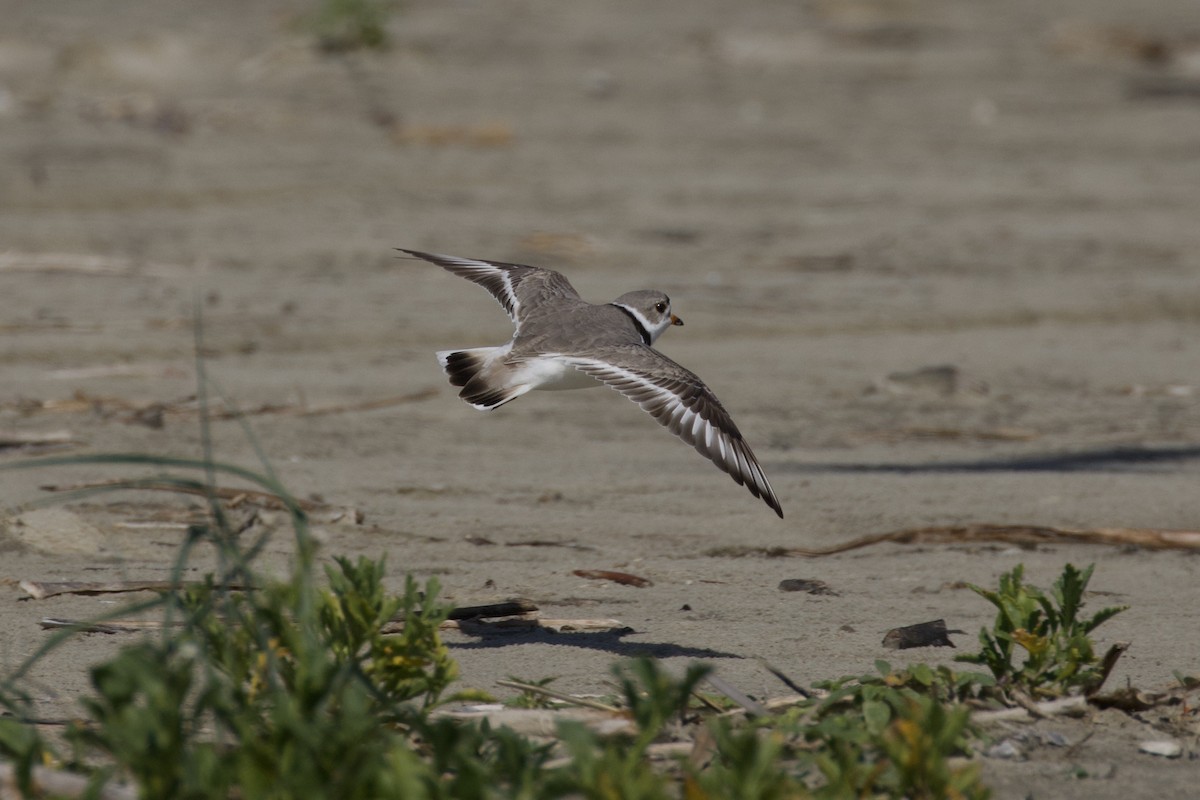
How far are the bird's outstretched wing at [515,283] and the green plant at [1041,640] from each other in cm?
291

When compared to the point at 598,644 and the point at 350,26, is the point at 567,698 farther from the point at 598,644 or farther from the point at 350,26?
the point at 350,26

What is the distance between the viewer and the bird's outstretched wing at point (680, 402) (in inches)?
170

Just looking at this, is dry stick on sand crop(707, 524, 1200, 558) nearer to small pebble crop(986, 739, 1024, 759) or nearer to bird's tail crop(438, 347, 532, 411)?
bird's tail crop(438, 347, 532, 411)

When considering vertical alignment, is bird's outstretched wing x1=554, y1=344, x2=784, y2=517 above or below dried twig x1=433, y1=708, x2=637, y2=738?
above

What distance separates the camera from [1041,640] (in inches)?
121

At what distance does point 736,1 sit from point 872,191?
7.22 m

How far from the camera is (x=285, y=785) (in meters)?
2.23

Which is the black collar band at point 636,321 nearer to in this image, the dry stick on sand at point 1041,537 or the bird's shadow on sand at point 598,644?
the dry stick on sand at point 1041,537

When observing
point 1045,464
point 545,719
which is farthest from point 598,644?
point 1045,464

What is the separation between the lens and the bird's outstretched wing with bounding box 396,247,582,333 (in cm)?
593

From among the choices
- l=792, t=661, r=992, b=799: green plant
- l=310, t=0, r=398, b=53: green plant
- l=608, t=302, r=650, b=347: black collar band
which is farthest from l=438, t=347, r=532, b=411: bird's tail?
l=310, t=0, r=398, b=53: green plant

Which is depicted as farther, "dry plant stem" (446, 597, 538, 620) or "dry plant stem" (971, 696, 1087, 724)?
"dry plant stem" (446, 597, 538, 620)

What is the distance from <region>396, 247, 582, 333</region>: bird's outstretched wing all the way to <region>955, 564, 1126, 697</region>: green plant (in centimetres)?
291

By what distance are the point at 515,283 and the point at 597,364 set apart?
3.93ft
